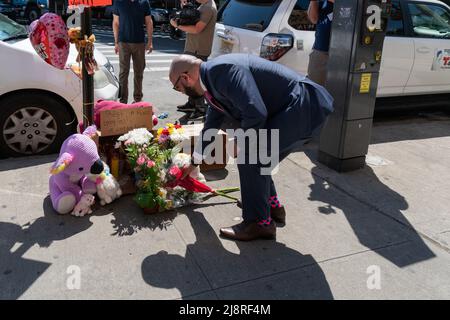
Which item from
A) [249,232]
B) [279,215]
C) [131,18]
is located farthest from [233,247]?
[131,18]

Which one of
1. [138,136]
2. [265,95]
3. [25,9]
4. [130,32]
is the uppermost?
[25,9]

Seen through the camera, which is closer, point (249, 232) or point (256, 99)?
point (256, 99)

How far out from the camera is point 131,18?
231 inches

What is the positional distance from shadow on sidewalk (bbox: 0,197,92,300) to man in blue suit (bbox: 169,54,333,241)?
132 centimetres

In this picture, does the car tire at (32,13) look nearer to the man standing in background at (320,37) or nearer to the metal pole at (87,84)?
the man standing in background at (320,37)

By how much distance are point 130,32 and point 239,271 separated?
4.26 m

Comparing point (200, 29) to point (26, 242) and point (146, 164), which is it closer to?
point (146, 164)

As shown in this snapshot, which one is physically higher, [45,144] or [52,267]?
[45,144]

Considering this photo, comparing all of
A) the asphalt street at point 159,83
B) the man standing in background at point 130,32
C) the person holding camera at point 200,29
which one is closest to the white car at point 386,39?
the person holding camera at point 200,29

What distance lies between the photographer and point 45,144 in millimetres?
4430

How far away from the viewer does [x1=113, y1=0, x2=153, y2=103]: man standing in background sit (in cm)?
587
